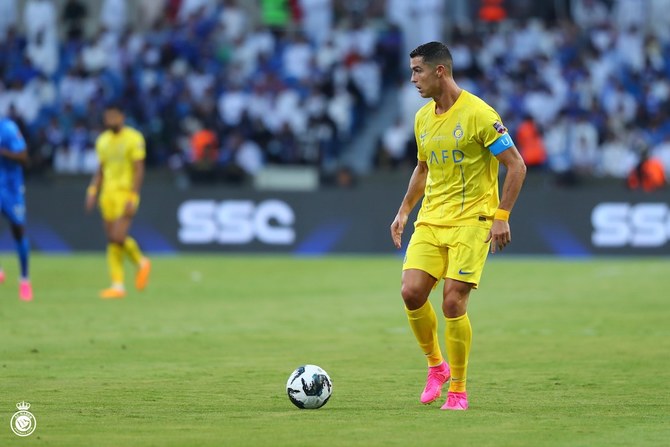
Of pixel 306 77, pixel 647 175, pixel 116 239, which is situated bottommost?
pixel 647 175

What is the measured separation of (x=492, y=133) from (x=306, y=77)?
76.2ft

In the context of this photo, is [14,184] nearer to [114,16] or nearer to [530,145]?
[530,145]

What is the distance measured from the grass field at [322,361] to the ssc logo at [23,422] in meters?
0.07

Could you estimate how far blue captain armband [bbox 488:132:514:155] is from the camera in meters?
8.99

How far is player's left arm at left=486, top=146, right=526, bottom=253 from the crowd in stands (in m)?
18.4

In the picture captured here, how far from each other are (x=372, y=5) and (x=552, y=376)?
25243 mm

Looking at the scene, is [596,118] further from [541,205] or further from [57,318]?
[57,318]

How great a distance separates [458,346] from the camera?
356 inches

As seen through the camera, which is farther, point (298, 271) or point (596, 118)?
point (596, 118)

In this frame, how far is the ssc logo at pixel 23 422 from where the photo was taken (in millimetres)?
7711

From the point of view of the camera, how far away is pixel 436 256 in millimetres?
9211

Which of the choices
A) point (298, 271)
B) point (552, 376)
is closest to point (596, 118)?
point (298, 271)

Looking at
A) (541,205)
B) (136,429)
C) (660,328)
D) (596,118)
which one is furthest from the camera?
(596,118)

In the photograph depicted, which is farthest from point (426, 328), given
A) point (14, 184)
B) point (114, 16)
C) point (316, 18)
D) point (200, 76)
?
point (114, 16)
